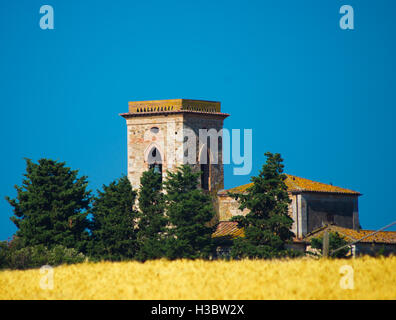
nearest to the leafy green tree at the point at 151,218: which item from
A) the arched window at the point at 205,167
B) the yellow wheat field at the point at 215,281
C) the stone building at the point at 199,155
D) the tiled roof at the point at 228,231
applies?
the stone building at the point at 199,155

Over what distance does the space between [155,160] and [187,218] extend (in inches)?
403

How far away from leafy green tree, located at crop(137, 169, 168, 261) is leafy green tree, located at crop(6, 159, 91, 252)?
3641 mm

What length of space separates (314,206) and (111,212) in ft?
43.7

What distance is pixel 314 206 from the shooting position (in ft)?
184

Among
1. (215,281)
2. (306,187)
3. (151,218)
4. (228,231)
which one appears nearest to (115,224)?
(151,218)

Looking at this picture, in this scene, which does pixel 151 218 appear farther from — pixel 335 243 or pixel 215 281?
pixel 215 281

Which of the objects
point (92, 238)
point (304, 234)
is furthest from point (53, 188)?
point (304, 234)

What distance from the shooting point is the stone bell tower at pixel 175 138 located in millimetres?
59719

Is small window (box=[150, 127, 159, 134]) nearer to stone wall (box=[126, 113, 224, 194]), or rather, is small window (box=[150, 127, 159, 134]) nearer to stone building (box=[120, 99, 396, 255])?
stone building (box=[120, 99, 396, 255])

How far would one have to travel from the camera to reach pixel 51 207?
54.5 m

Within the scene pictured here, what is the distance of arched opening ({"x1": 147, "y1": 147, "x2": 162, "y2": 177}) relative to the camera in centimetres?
6041

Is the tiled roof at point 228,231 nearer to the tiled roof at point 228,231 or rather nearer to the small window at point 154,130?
the tiled roof at point 228,231

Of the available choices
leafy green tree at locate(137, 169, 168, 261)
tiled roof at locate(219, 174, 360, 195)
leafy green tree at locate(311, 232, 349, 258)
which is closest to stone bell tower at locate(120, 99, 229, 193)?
leafy green tree at locate(137, 169, 168, 261)

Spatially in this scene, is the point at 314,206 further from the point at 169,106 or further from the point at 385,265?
the point at 385,265
